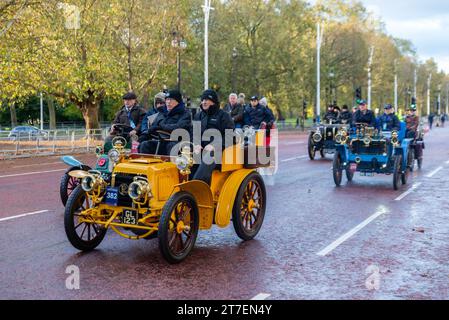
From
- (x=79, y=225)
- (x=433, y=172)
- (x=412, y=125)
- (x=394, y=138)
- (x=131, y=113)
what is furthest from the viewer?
(x=412, y=125)

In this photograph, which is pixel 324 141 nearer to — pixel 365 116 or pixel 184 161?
pixel 365 116

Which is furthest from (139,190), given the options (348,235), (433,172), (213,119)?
(433,172)

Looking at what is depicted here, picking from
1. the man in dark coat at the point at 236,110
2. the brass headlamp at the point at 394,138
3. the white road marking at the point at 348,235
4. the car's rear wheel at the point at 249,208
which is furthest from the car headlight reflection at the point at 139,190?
the man in dark coat at the point at 236,110

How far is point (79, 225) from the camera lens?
688 centimetres

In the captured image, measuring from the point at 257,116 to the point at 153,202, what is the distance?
9886 mm

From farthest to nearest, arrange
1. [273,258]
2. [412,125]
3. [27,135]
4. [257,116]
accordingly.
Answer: [27,135] → [412,125] → [257,116] → [273,258]

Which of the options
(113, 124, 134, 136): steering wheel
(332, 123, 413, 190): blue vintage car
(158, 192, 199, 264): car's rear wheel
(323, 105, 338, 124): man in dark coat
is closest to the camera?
(158, 192, 199, 264): car's rear wheel

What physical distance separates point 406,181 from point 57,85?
18.4m

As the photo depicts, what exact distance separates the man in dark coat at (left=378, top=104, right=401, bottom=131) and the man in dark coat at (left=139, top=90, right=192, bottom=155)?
792cm

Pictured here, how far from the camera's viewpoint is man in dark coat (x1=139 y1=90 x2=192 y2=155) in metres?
7.33

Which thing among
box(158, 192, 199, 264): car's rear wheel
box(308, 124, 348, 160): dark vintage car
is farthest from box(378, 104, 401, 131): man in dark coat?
box(158, 192, 199, 264): car's rear wheel

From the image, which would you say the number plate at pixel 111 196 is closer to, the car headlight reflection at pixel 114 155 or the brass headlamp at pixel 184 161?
the car headlight reflection at pixel 114 155

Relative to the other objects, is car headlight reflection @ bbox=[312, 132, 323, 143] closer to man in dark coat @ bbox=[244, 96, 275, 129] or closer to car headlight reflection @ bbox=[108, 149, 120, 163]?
man in dark coat @ bbox=[244, 96, 275, 129]

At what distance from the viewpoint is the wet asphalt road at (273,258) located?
5.50m
